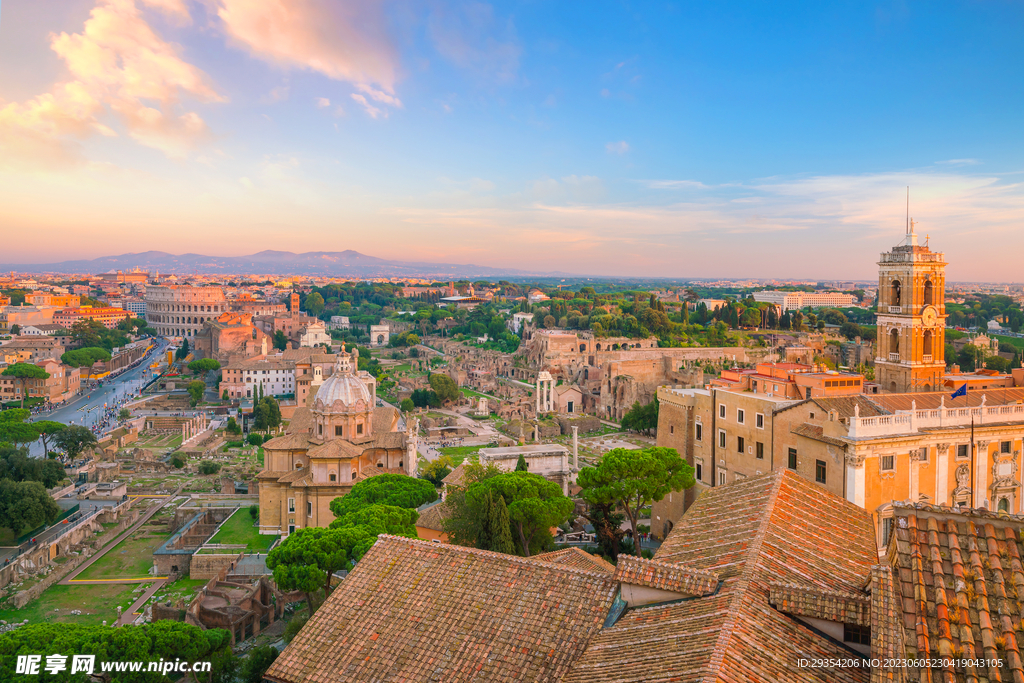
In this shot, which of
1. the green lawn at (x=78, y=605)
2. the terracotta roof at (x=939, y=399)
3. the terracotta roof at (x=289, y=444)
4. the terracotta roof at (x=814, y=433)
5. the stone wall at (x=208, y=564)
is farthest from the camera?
the terracotta roof at (x=289, y=444)

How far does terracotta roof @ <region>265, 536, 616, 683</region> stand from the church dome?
20.4 metres

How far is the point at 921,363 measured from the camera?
25453 mm

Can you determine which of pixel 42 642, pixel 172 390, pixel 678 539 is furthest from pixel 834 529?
pixel 172 390

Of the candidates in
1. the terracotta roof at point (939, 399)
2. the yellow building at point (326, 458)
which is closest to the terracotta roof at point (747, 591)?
the terracotta roof at point (939, 399)

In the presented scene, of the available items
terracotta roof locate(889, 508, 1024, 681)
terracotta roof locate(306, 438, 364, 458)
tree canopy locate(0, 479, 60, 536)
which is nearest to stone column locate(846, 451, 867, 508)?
terracotta roof locate(889, 508, 1024, 681)

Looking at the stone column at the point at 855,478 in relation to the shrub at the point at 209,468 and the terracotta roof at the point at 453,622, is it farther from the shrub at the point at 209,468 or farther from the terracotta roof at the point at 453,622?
the shrub at the point at 209,468

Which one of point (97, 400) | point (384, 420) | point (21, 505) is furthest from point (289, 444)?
point (97, 400)

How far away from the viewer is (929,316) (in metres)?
25.0

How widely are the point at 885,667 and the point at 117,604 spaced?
2538cm

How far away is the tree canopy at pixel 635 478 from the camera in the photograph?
69.6 ft

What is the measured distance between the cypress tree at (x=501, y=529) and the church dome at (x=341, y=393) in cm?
1204

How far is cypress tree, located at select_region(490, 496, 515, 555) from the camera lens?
744 inches

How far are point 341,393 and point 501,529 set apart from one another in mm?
12862

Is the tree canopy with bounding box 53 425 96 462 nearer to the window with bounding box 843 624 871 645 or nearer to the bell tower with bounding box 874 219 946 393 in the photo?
the bell tower with bounding box 874 219 946 393
